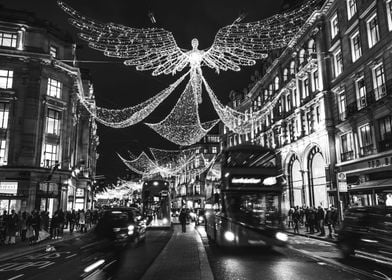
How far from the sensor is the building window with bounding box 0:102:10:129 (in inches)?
1303

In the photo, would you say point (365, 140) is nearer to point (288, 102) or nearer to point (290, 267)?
point (288, 102)

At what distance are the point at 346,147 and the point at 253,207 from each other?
1989 centimetres

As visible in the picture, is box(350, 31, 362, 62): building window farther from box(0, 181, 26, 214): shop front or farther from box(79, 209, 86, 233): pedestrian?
box(0, 181, 26, 214): shop front

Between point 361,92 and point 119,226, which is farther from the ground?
point 361,92

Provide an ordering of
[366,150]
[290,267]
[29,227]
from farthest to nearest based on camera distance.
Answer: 1. [366,150]
2. [29,227]
3. [290,267]

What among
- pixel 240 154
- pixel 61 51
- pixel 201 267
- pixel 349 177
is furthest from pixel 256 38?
pixel 61 51

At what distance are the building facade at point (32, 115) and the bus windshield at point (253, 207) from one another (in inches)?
883

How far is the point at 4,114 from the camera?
3331 cm

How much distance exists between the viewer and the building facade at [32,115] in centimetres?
3222

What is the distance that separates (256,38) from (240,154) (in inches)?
192

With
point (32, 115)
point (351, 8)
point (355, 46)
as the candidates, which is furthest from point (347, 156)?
point (32, 115)

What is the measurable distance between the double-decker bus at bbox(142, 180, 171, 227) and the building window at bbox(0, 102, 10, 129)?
48.9 ft

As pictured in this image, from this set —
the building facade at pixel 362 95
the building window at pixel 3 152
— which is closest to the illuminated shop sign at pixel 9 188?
the building window at pixel 3 152

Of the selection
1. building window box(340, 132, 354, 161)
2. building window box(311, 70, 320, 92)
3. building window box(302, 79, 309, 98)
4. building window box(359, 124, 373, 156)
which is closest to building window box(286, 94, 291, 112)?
building window box(302, 79, 309, 98)
